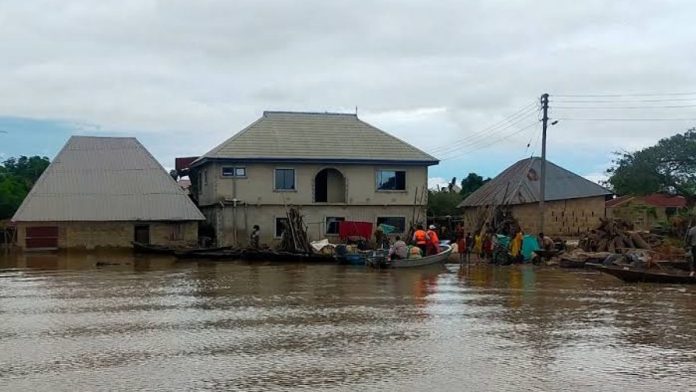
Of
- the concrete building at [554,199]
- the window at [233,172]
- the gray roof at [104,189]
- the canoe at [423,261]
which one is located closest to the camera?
the canoe at [423,261]

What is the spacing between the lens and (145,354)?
1136 centimetres

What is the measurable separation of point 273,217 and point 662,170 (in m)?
25.3

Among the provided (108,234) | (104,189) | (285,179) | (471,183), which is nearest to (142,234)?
(108,234)

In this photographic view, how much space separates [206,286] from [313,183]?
20.2m

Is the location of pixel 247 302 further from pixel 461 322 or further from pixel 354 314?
pixel 461 322

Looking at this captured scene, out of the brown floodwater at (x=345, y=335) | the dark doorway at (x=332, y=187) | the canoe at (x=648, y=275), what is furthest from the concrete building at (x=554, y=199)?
the brown floodwater at (x=345, y=335)

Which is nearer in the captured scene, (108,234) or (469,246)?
(469,246)

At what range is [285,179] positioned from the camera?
4175cm

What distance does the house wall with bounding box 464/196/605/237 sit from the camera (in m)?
42.5

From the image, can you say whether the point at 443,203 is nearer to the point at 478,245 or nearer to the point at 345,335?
the point at 478,245

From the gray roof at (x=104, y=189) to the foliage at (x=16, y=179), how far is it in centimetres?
736

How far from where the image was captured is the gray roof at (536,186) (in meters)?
42.6

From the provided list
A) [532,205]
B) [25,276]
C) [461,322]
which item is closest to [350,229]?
[532,205]

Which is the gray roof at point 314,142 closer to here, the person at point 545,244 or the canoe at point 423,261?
the person at point 545,244
